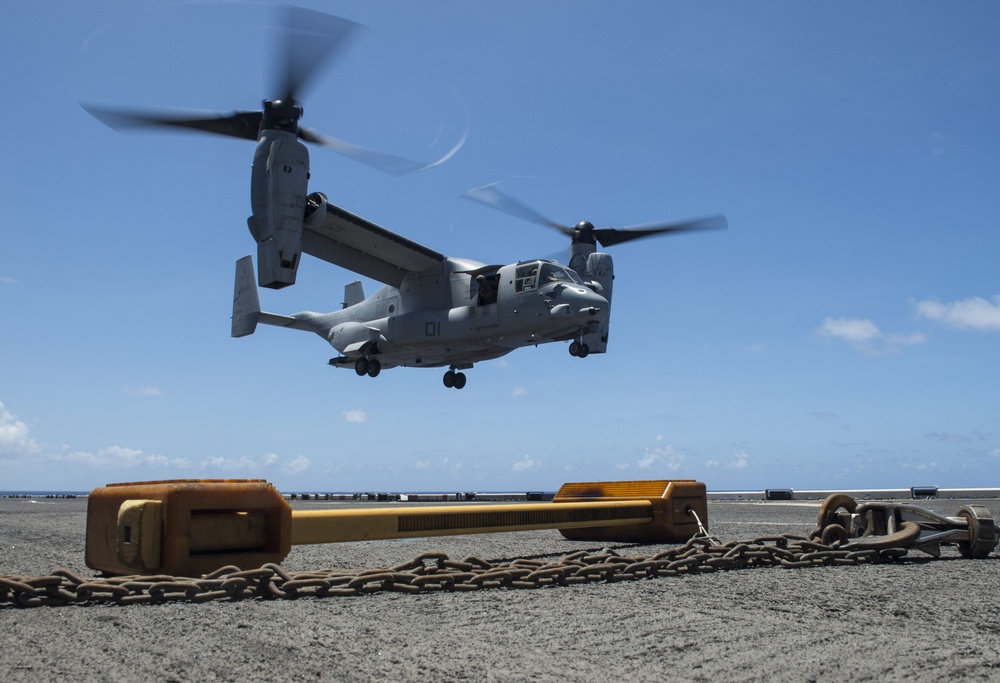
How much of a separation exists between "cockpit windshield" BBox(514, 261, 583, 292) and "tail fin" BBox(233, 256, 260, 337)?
1206 centimetres

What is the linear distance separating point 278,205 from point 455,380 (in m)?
11.8

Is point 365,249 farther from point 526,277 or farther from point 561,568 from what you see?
point 561,568

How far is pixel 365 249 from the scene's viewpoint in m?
29.0

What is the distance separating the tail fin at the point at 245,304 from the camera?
31.8 metres

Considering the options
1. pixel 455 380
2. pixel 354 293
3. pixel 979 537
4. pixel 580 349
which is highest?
pixel 354 293

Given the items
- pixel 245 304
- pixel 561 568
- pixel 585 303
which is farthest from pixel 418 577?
pixel 245 304

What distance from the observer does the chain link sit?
4.49m

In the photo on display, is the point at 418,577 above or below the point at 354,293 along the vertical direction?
below

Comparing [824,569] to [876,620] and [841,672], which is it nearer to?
[876,620]

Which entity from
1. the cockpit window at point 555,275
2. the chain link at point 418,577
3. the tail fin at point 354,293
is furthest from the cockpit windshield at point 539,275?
the chain link at point 418,577

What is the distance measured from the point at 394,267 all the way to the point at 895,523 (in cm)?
2416

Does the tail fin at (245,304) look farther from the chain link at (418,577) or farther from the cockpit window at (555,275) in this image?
the chain link at (418,577)

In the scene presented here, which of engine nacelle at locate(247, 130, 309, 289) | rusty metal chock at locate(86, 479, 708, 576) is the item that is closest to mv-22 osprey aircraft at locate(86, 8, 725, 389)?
engine nacelle at locate(247, 130, 309, 289)

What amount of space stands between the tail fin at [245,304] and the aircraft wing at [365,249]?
166 inches
